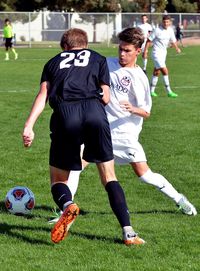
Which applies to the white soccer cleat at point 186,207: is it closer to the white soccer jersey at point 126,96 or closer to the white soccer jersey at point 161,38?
the white soccer jersey at point 126,96

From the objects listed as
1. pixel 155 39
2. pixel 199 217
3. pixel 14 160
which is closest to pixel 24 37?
pixel 155 39

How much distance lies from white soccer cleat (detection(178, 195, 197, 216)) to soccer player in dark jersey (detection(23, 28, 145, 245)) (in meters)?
1.17

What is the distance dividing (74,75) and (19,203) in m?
1.77

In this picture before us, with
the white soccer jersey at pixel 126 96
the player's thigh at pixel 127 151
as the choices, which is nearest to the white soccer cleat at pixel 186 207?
the player's thigh at pixel 127 151

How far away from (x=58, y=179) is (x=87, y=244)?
2.02 feet

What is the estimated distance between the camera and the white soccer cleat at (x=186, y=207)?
6516mm

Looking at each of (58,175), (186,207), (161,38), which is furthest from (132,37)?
(161,38)

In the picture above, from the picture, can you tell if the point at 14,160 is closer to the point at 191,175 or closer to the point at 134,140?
the point at 191,175

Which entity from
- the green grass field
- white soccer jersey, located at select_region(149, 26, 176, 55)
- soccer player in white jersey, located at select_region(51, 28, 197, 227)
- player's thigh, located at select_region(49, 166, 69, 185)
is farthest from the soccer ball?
white soccer jersey, located at select_region(149, 26, 176, 55)

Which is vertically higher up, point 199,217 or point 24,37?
point 199,217

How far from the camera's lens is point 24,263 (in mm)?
5031

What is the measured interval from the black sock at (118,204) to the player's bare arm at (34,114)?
79 centimetres

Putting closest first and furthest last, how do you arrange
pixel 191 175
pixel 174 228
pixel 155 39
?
pixel 174 228
pixel 191 175
pixel 155 39

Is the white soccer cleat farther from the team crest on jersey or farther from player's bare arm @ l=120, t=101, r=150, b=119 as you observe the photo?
the team crest on jersey
